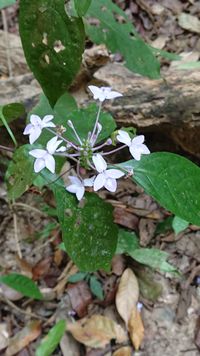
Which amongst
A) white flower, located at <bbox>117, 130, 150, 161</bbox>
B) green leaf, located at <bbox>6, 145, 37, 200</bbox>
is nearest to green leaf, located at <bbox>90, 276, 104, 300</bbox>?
green leaf, located at <bbox>6, 145, 37, 200</bbox>

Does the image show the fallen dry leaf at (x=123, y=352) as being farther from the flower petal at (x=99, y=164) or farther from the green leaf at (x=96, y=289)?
the flower petal at (x=99, y=164)

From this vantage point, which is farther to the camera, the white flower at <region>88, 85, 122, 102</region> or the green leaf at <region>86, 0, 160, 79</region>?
the green leaf at <region>86, 0, 160, 79</region>

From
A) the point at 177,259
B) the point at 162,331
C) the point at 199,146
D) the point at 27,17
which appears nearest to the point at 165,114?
the point at 199,146

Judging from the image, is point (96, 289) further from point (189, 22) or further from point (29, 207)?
point (189, 22)

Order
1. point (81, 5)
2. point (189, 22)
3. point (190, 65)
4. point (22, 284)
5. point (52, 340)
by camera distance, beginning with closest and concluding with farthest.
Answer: point (81, 5) → point (52, 340) → point (22, 284) → point (190, 65) → point (189, 22)

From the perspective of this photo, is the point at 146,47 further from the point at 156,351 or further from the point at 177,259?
the point at 156,351

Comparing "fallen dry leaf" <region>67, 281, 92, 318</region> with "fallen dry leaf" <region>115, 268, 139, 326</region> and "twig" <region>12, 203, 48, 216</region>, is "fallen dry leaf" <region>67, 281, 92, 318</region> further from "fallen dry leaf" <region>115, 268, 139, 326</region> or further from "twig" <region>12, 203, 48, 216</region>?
"twig" <region>12, 203, 48, 216</region>

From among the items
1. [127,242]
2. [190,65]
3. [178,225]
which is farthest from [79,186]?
[190,65]
